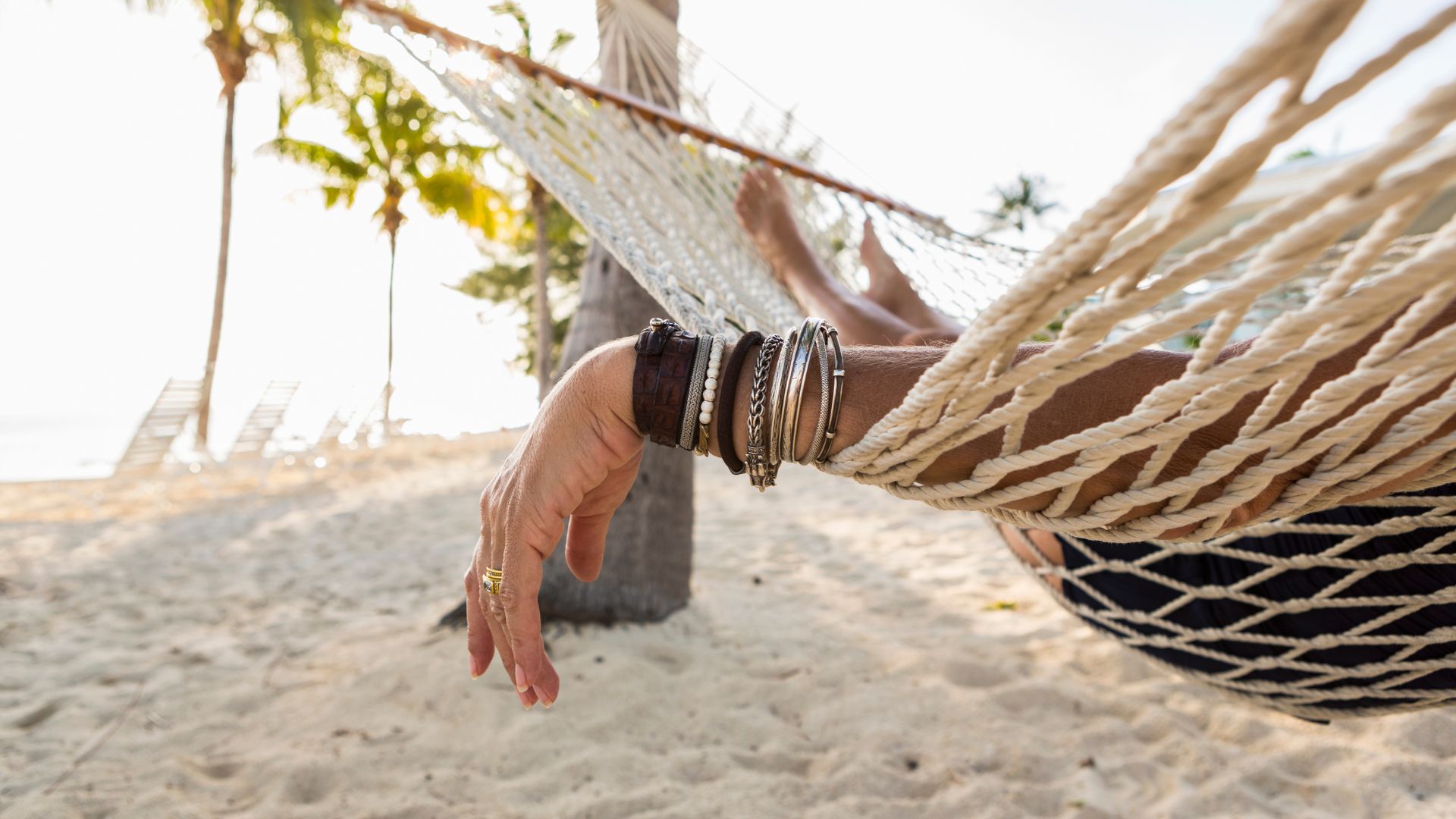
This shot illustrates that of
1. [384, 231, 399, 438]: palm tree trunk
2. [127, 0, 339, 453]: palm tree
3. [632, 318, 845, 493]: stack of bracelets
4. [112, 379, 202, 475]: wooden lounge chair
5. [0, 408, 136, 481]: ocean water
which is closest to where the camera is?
[632, 318, 845, 493]: stack of bracelets

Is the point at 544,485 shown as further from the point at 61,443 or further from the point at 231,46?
the point at 61,443

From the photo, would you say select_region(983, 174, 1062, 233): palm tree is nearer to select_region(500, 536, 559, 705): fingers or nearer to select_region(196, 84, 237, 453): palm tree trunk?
select_region(196, 84, 237, 453): palm tree trunk

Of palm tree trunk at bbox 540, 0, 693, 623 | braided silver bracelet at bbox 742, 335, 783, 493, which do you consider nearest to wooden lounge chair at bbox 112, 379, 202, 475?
palm tree trunk at bbox 540, 0, 693, 623

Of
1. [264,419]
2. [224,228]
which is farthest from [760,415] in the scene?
[224,228]

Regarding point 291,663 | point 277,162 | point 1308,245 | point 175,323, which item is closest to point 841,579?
point 291,663

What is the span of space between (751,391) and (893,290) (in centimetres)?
146

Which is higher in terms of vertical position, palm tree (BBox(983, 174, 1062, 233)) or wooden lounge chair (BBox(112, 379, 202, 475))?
palm tree (BBox(983, 174, 1062, 233))

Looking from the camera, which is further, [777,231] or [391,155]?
[391,155]

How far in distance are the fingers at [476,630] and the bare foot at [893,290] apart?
1279 millimetres

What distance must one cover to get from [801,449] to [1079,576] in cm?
76

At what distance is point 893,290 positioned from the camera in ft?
6.62

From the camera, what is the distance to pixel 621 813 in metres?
1.19

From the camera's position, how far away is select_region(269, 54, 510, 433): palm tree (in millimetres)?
11102

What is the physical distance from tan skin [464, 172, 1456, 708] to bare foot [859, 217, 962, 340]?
1.20 metres
